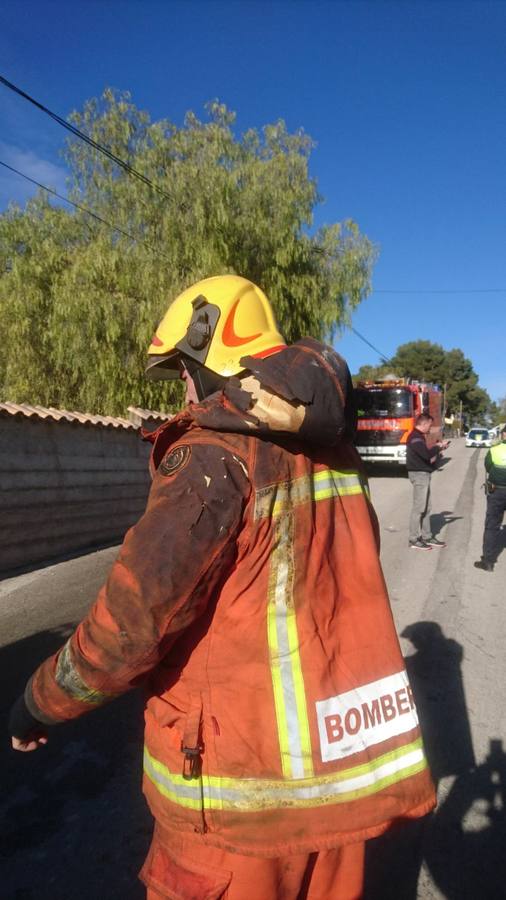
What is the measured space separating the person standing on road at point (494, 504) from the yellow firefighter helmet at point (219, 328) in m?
6.02

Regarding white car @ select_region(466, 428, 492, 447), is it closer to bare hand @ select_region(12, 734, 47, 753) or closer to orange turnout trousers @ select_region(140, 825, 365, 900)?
orange turnout trousers @ select_region(140, 825, 365, 900)

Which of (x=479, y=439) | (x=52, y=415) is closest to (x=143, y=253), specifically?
(x=52, y=415)

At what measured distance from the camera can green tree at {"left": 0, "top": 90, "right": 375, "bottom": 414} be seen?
14430 millimetres

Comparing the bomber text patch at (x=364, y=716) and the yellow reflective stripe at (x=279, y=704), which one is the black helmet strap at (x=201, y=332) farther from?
the bomber text patch at (x=364, y=716)

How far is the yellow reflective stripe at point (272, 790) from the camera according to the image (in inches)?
48.5

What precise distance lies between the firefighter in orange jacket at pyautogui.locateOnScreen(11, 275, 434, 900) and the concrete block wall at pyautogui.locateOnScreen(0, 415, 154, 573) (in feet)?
22.1

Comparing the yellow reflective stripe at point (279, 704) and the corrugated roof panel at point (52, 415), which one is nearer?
the yellow reflective stripe at point (279, 704)

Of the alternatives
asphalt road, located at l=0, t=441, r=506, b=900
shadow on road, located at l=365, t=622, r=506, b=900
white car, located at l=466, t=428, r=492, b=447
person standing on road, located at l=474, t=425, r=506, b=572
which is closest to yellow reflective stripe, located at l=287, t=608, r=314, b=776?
asphalt road, located at l=0, t=441, r=506, b=900

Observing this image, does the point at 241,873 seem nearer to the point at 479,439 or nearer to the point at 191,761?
the point at 191,761

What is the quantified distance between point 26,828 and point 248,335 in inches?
94.4

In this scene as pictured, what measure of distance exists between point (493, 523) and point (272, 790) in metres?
6.40

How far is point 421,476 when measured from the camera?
8.18 m

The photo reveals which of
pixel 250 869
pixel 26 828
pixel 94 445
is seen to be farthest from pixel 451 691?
pixel 94 445

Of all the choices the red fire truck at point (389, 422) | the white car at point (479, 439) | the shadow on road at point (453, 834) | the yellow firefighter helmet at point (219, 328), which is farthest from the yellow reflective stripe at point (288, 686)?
the white car at point (479, 439)
